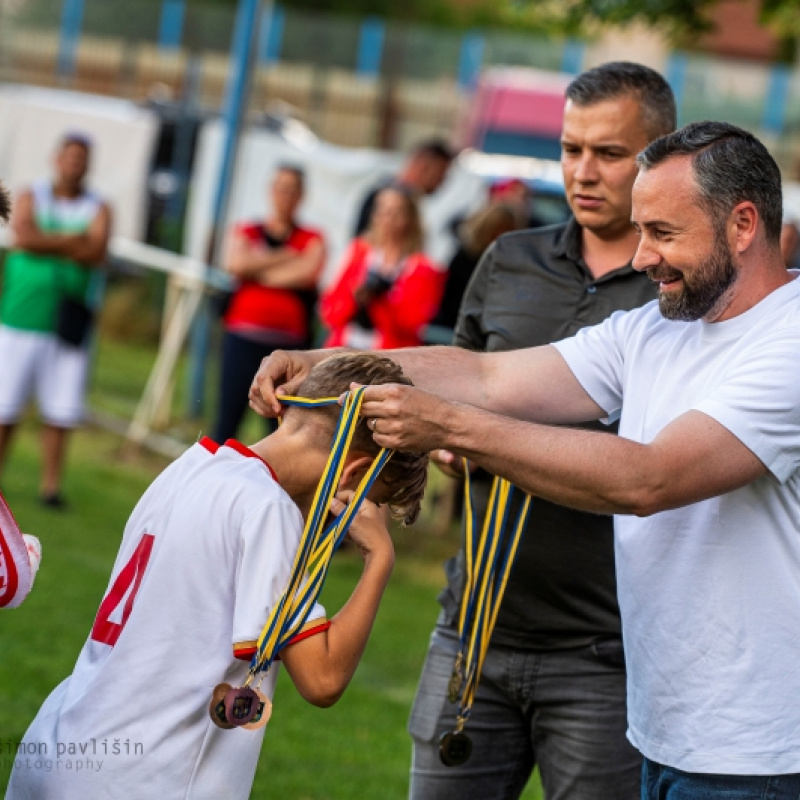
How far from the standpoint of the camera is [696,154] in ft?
9.95

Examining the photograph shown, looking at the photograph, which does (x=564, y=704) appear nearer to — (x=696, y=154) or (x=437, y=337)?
(x=696, y=154)

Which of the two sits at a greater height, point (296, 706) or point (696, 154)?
point (696, 154)

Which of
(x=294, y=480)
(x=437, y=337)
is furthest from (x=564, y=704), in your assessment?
(x=437, y=337)

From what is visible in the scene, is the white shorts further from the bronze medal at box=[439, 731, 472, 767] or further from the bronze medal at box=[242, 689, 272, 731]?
the bronze medal at box=[242, 689, 272, 731]

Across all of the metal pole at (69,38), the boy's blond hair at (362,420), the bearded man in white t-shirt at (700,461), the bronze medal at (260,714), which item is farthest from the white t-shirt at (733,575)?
the metal pole at (69,38)

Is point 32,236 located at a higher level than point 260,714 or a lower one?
lower

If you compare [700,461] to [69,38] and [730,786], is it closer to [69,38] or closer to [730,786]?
[730,786]

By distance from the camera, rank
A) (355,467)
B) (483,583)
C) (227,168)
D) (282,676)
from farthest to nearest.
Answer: (227,168) < (282,676) < (483,583) < (355,467)

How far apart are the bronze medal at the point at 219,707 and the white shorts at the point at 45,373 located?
7062mm

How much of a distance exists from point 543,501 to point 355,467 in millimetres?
1048

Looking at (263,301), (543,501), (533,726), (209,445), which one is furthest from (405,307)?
(209,445)

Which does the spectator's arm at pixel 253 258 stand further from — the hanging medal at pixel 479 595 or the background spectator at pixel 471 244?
the hanging medal at pixel 479 595

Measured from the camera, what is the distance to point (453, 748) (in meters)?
3.78

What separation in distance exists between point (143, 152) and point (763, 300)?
1332cm
